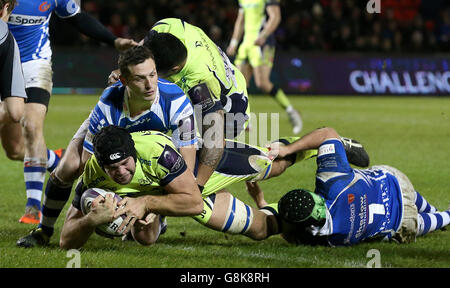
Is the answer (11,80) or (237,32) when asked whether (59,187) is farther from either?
(237,32)

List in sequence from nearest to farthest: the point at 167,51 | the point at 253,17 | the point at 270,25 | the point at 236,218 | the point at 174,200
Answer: the point at 174,200 → the point at 236,218 → the point at 167,51 → the point at 270,25 → the point at 253,17

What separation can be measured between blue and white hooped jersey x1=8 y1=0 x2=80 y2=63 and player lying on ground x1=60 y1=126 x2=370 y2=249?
7.46ft

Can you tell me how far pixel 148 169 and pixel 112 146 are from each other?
1.17 ft

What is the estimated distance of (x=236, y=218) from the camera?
5402 mm

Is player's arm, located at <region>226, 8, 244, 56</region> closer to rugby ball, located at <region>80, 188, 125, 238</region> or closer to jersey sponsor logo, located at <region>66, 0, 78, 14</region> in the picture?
jersey sponsor logo, located at <region>66, 0, 78, 14</region>

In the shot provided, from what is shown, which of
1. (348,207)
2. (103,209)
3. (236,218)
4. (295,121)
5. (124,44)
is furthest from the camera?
(295,121)

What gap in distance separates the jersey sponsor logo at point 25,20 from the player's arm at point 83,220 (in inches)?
91.4

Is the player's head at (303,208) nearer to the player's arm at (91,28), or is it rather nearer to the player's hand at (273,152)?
the player's hand at (273,152)

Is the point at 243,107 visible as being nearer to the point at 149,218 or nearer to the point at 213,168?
the point at 213,168

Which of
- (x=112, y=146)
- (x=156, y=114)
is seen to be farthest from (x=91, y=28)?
(x=112, y=146)

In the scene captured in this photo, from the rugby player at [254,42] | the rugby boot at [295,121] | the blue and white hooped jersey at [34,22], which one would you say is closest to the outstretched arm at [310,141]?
the blue and white hooped jersey at [34,22]

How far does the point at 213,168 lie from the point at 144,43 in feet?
3.32

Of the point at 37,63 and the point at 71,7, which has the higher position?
the point at 71,7
